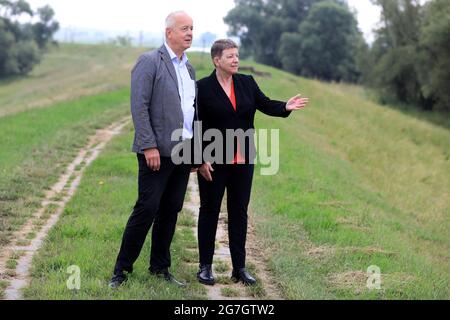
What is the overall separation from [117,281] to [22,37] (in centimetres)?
6634

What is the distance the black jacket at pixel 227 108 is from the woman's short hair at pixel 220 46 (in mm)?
219

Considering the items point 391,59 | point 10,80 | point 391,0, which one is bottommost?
point 10,80

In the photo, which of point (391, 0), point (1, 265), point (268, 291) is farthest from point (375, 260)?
point (391, 0)

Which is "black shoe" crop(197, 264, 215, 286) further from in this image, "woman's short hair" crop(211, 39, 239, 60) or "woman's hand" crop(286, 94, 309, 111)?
"woman's short hair" crop(211, 39, 239, 60)

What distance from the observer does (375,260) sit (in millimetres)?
6895

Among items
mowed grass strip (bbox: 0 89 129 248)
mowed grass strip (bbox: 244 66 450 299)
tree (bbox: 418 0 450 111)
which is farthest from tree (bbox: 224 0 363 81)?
mowed grass strip (bbox: 0 89 129 248)

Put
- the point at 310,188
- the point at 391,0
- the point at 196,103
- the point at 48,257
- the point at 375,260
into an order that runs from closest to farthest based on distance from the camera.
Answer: the point at 196,103 → the point at 48,257 → the point at 375,260 → the point at 310,188 → the point at 391,0

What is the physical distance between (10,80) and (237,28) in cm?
2574

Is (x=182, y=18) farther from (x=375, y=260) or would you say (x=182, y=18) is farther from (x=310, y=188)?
(x=310, y=188)

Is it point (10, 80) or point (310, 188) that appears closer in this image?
point (310, 188)

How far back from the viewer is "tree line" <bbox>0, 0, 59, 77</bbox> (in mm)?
62344

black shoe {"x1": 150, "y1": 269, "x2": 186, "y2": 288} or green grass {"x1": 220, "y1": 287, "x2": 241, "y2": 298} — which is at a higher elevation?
black shoe {"x1": 150, "y1": 269, "x2": 186, "y2": 288}

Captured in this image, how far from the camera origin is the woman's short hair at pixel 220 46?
19.0ft

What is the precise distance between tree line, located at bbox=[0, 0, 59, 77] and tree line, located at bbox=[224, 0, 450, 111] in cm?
1972
